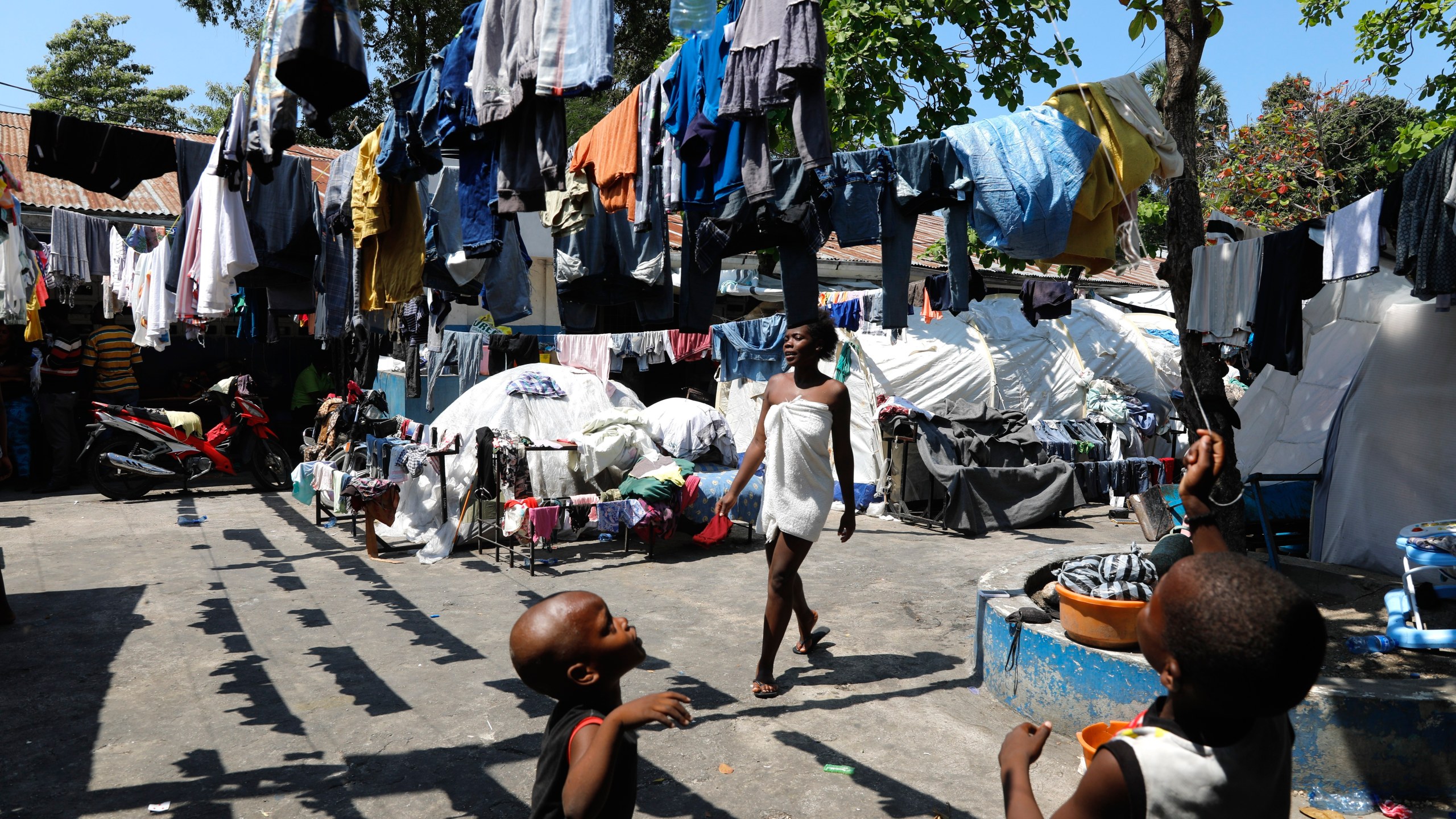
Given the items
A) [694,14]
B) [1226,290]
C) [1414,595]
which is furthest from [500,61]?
[1414,595]

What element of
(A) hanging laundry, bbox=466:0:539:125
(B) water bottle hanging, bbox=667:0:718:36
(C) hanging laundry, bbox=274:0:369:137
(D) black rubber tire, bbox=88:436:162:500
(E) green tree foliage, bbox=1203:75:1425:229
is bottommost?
(D) black rubber tire, bbox=88:436:162:500

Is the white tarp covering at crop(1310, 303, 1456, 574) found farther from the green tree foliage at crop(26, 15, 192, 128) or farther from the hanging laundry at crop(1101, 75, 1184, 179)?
the green tree foliage at crop(26, 15, 192, 128)

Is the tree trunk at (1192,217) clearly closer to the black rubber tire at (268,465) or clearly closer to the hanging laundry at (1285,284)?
the hanging laundry at (1285,284)

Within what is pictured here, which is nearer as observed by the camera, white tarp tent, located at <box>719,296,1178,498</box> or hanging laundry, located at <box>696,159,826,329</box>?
hanging laundry, located at <box>696,159,826,329</box>

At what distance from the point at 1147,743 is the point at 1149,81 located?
3430 cm

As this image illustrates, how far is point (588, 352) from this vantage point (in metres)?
12.9

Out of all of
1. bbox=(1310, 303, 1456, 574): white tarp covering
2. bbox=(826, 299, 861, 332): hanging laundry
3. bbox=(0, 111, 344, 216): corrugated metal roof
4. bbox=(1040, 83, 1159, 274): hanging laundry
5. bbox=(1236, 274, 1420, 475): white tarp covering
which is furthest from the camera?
bbox=(0, 111, 344, 216): corrugated metal roof

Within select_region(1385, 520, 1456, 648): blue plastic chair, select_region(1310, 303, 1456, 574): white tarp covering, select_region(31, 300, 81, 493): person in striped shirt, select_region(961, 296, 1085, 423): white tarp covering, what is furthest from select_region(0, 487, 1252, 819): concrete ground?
select_region(961, 296, 1085, 423): white tarp covering

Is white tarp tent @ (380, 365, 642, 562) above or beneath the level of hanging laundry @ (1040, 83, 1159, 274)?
beneath

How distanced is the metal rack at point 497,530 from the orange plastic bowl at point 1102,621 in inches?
196

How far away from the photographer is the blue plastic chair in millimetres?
3712

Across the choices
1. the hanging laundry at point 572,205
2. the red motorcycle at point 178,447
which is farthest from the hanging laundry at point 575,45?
the red motorcycle at point 178,447

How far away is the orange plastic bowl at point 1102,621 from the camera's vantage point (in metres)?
4.12

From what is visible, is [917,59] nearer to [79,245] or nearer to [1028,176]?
[1028,176]
